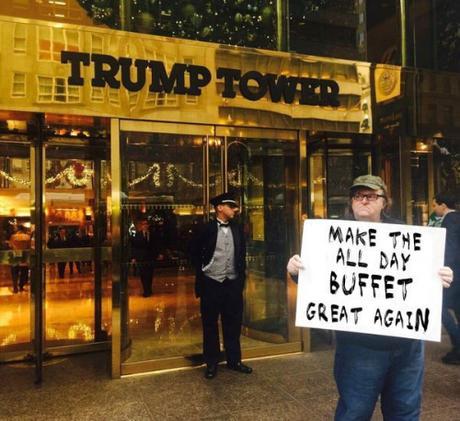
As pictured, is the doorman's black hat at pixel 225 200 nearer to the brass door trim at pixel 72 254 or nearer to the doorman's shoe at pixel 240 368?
the doorman's shoe at pixel 240 368

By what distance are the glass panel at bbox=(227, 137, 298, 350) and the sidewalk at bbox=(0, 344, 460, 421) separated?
0.74 meters

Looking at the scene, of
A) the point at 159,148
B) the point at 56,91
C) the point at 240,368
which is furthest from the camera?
the point at 159,148

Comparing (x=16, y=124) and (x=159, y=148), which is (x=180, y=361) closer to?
(x=159, y=148)

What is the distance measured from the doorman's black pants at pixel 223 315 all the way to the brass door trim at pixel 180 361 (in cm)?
34

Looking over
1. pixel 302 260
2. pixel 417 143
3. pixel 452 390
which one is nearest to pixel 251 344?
pixel 452 390

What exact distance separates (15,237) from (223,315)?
2.66 meters

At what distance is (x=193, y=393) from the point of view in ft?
14.6

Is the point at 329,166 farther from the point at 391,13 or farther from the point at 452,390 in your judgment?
the point at 452,390

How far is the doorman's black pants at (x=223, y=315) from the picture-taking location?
4938mm

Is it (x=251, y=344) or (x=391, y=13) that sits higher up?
(x=391, y=13)

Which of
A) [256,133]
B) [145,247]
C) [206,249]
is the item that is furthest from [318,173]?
[145,247]

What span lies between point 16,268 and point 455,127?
20.2 ft

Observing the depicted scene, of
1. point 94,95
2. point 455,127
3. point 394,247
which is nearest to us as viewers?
point 394,247

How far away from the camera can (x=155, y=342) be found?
18.2 feet
